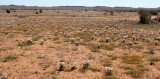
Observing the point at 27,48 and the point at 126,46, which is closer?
the point at 27,48

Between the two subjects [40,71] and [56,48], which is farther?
[56,48]

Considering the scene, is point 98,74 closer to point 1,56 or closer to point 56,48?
point 56,48

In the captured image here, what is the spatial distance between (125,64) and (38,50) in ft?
25.0

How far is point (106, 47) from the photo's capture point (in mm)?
14633

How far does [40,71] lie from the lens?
911 cm

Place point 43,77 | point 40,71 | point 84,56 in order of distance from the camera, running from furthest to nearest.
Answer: point 84,56 → point 40,71 → point 43,77

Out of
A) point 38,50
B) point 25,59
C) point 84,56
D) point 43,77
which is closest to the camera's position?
point 43,77

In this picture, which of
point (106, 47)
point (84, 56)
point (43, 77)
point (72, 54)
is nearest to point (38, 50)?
point (72, 54)

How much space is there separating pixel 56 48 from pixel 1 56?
15.3 ft

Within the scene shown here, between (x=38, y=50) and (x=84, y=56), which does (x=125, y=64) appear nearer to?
(x=84, y=56)

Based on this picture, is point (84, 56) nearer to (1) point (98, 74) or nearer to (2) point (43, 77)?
(1) point (98, 74)

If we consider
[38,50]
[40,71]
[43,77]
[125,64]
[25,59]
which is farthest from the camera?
[38,50]

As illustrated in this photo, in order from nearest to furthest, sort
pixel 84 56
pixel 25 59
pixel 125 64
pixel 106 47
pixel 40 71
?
1. pixel 40 71
2. pixel 125 64
3. pixel 25 59
4. pixel 84 56
5. pixel 106 47

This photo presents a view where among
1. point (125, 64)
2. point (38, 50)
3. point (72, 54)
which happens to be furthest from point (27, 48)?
point (125, 64)
